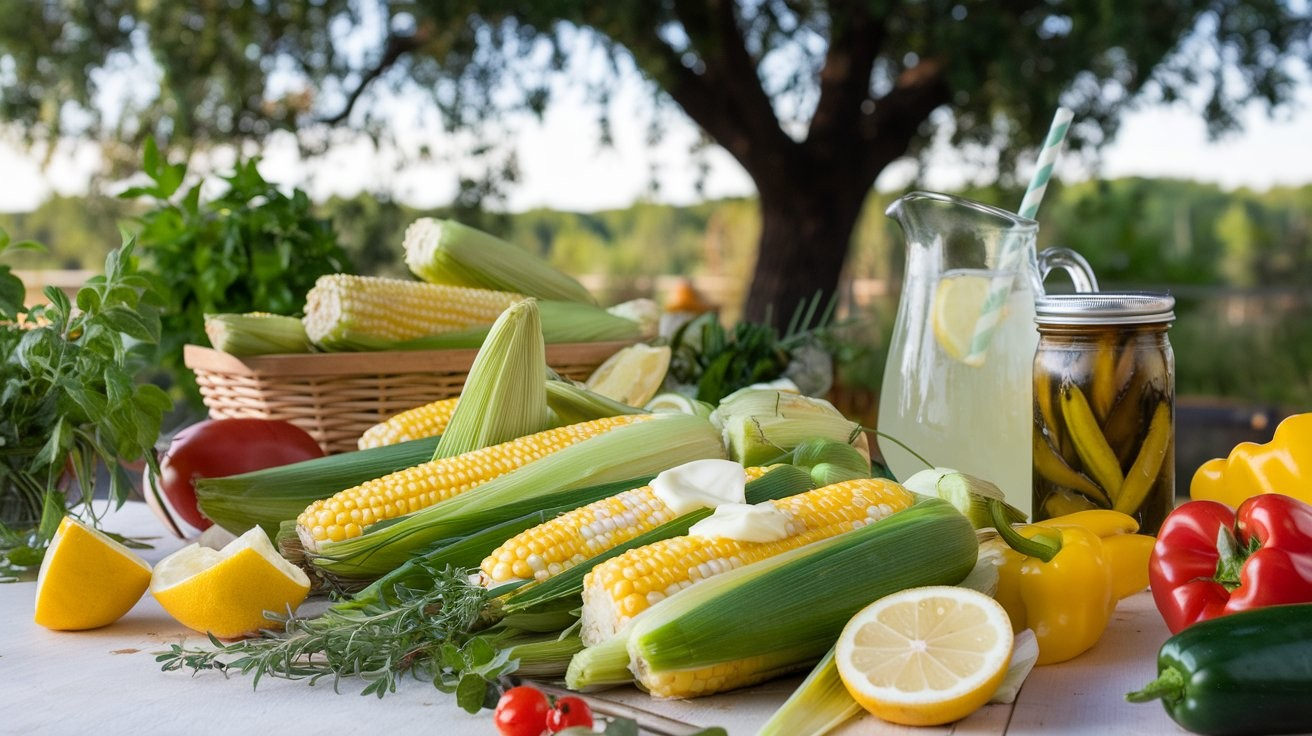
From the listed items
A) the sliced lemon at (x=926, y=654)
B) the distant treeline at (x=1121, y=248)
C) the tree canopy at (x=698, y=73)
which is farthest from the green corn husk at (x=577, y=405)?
the distant treeline at (x=1121, y=248)

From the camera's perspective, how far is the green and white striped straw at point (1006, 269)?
1784mm

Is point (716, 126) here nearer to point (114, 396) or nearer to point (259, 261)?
point (259, 261)

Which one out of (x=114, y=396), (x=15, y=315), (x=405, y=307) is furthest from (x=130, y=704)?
(x=405, y=307)

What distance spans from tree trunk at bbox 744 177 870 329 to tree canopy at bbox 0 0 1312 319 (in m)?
0.01

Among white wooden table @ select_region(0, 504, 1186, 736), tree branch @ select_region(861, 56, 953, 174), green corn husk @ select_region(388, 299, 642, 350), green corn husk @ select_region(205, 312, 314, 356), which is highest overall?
tree branch @ select_region(861, 56, 953, 174)

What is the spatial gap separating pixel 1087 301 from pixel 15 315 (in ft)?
4.88

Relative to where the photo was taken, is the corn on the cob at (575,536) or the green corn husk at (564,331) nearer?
the corn on the cob at (575,536)

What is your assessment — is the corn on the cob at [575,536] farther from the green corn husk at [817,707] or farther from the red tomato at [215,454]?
the red tomato at [215,454]

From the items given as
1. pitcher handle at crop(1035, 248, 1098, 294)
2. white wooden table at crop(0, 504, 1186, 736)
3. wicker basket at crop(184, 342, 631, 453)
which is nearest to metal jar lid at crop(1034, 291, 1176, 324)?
pitcher handle at crop(1035, 248, 1098, 294)

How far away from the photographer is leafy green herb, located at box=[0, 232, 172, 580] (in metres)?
1.57

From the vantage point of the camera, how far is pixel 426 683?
1.23 meters

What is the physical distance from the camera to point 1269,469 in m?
1.64

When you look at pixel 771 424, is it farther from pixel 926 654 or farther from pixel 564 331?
pixel 564 331

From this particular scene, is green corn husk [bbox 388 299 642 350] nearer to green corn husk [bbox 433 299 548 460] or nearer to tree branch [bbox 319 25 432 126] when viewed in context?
green corn husk [bbox 433 299 548 460]
